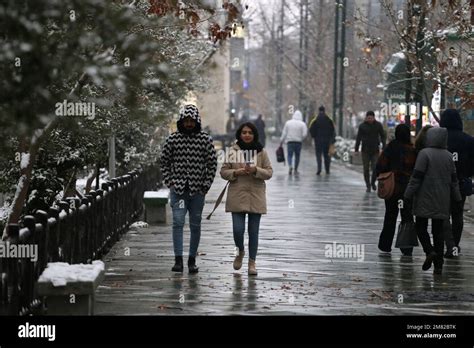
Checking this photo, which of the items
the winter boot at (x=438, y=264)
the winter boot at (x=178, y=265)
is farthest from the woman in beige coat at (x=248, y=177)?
the winter boot at (x=438, y=264)

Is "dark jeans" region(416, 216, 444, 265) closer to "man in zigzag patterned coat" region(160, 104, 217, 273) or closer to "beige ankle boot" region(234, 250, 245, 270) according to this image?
"beige ankle boot" region(234, 250, 245, 270)

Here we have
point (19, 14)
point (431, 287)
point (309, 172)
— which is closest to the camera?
point (19, 14)

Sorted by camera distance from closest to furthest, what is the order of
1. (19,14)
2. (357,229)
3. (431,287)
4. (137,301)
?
(19,14)
(137,301)
(431,287)
(357,229)

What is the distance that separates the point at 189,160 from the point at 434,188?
292 cm

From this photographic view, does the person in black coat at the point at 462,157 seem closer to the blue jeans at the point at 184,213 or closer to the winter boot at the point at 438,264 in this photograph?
the winter boot at the point at 438,264

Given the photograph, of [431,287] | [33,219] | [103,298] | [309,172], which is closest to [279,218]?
[431,287]

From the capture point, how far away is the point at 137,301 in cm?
1248

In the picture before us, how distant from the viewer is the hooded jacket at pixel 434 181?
581 inches

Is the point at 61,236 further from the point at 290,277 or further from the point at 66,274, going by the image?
the point at 290,277

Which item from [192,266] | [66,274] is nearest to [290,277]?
[192,266]

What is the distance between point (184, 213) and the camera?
47.9ft
